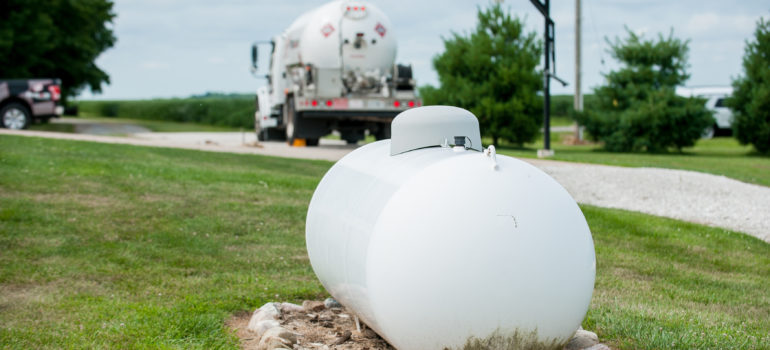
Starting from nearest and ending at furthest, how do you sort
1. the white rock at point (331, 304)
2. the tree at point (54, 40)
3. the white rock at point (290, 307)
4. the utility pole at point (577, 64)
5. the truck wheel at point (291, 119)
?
the white rock at point (290, 307) → the white rock at point (331, 304) → the truck wheel at point (291, 119) → the utility pole at point (577, 64) → the tree at point (54, 40)

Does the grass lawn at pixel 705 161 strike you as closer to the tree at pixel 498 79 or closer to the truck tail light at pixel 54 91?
the tree at pixel 498 79

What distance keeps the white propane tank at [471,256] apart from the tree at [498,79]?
21032 millimetres

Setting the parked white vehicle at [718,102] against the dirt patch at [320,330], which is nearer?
the dirt patch at [320,330]

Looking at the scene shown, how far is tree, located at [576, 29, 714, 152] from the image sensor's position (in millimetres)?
24281

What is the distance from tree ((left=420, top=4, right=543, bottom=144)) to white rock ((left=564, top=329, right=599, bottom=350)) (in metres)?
20.1

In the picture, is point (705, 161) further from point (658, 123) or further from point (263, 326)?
point (263, 326)

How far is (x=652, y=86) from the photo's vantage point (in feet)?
82.8

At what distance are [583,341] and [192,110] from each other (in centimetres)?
4741

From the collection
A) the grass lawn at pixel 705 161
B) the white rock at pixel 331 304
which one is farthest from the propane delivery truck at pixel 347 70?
the white rock at pixel 331 304

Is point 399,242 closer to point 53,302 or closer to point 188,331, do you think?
point 188,331

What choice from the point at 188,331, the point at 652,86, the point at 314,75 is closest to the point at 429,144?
the point at 188,331

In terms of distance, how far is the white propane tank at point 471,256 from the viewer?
3693 mm

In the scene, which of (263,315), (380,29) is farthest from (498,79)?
(263,315)

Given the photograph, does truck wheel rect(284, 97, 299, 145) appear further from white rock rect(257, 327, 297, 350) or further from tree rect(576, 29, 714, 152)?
white rock rect(257, 327, 297, 350)
